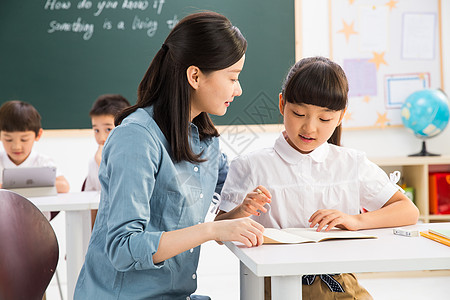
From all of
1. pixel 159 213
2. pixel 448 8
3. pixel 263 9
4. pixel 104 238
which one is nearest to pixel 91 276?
pixel 104 238

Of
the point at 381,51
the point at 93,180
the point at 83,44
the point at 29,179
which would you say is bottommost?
the point at 93,180

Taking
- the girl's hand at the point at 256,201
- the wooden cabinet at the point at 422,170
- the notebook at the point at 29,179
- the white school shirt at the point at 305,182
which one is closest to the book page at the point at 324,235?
the girl's hand at the point at 256,201

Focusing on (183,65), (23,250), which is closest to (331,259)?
(183,65)

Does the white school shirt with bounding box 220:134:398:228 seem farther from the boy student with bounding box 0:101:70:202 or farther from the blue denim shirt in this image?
the boy student with bounding box 0:101:70:202

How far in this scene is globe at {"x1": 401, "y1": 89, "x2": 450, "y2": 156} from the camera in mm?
3677

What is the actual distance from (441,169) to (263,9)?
5.72 feet

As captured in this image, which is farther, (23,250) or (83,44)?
(83,44)

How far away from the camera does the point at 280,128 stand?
388 cm

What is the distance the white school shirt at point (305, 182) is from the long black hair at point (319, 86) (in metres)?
0.16

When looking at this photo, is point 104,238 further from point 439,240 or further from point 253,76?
point 253,76

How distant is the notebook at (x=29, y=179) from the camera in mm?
2590

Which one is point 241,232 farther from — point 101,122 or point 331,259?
point 101,122

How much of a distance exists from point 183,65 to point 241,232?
1.48ft

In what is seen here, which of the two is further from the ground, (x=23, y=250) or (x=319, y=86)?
(x=319, y=86)
